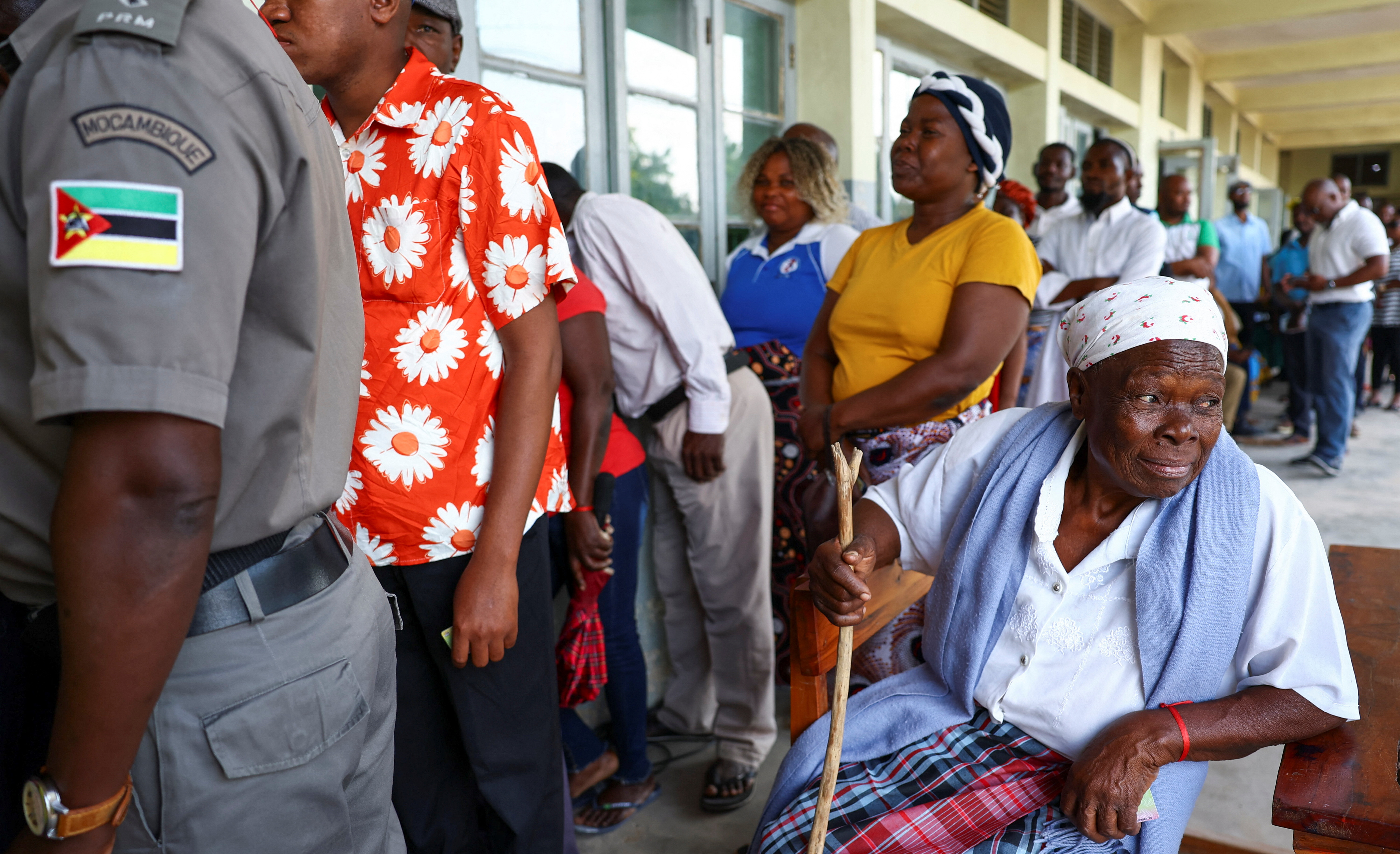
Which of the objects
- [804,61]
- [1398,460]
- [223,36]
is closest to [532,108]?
[804,61]

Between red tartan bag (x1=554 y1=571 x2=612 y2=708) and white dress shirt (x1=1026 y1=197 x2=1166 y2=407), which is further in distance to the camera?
white dress shirt (x1=1026 y1=197 x2=1166 y2=407)

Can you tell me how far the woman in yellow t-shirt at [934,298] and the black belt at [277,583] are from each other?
4.55 ft

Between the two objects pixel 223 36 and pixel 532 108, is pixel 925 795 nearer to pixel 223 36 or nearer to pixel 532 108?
pixel 223 36

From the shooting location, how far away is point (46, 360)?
2.30 feet

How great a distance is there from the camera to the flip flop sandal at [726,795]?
8.21 ft

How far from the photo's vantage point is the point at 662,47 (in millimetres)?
3486

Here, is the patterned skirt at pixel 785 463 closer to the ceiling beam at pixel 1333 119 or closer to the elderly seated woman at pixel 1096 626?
the elderly seated woman at pixel 1096 626

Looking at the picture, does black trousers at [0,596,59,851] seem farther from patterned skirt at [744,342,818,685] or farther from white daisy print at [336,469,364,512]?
patterned skirt at [744,342,818,685]

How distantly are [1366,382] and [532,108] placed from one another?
10.0 metres

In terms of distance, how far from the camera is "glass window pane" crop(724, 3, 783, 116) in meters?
3.96

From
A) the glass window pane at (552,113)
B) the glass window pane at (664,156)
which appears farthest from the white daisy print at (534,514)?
the glass window pane at (664,156)

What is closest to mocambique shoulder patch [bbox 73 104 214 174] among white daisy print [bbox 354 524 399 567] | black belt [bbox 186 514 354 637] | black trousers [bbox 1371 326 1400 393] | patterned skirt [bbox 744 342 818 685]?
black belt [bbox 186 514 354 637]

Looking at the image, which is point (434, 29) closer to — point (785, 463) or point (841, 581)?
point (841, 581)

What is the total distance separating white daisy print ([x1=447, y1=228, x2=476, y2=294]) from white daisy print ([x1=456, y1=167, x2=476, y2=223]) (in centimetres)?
3
